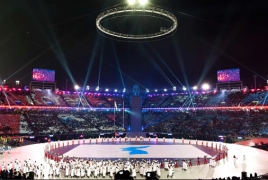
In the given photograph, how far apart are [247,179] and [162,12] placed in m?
19.9

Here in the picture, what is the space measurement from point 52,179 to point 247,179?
52.1 ft

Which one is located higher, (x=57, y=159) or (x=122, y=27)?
(x=122, y=27)

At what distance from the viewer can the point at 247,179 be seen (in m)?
16.3

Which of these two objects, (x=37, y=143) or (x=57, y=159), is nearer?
(x=57, y=159)

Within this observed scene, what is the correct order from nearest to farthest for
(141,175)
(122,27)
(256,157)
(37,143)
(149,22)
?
(141,175)
(256,157)
(149,22)
(122,27)
(37,143)

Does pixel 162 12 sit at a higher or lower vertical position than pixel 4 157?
higher

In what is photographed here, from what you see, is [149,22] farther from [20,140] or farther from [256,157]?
[20,140]

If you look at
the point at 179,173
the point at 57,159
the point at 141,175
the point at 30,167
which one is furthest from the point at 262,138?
the point at 30,167

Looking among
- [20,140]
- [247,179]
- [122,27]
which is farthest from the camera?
[20,140]

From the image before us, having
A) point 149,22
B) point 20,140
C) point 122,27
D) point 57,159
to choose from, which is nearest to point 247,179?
point 57,159

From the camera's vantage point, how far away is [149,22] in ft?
124

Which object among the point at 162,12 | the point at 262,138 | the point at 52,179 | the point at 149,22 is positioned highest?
the point at 149,22

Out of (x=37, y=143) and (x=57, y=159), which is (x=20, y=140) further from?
(x=57, y=159)

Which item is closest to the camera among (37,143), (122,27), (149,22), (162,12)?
(162,12)
